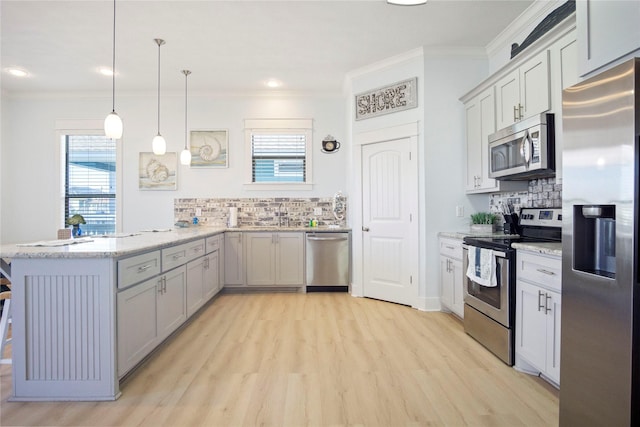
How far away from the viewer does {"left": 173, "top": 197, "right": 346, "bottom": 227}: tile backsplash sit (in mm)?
5453

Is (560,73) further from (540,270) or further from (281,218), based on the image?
(281,218)

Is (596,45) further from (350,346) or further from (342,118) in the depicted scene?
(342,118)

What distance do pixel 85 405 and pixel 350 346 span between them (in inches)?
72.3

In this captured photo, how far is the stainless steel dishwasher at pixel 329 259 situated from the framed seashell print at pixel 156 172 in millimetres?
2415

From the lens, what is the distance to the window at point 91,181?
5.55 m

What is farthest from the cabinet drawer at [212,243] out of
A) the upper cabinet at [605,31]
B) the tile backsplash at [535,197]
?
the upper cabinet at [605,31]

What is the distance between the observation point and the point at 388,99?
168 inches

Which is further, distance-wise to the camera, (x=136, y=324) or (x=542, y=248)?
(x=136, y=324)

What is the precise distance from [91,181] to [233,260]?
279 cm

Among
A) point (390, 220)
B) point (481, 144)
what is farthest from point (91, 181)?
point (481, 144)

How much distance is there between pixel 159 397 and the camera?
2.11 metres

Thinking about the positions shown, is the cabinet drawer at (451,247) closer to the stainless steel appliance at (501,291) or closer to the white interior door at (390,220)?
the stainless steel appliance at (501,291)

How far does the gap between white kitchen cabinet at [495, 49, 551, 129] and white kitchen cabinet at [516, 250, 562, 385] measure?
47.9 inches

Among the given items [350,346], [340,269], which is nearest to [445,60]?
[340,269]
